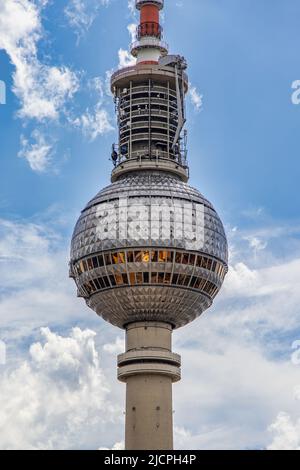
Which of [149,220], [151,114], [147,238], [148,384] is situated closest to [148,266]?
[147,238]

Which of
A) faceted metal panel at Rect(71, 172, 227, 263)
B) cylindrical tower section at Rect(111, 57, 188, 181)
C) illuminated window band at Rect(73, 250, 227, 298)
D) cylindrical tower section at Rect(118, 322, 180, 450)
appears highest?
cylindrical tower section at Rect(111, 57, 188, 181)

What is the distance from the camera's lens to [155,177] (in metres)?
132

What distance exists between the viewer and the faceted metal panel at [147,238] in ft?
407

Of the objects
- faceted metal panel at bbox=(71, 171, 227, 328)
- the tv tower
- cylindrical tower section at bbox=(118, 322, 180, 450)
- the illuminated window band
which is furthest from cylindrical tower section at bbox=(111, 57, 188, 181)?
cylindrical tower section at bbox=(118, 322, 180, 450)

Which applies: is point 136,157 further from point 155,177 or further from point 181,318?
point 181,318

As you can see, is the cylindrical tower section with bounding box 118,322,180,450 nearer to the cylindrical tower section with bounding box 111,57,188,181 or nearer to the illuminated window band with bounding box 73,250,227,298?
the illuminated window band with bounding box 73,250,227,298

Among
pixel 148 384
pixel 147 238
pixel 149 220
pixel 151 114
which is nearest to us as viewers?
pixel 148 384

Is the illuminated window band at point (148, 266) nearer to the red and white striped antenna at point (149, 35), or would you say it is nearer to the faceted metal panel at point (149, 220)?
the faceted metal panel at point (149, 220)

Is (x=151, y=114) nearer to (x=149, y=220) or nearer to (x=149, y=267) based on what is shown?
(x=149, y=220)

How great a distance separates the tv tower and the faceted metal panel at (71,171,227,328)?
0.12 meters

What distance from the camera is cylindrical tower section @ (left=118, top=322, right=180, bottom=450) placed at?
398ft

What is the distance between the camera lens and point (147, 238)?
124 metres

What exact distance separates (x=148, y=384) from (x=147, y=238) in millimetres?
17482
